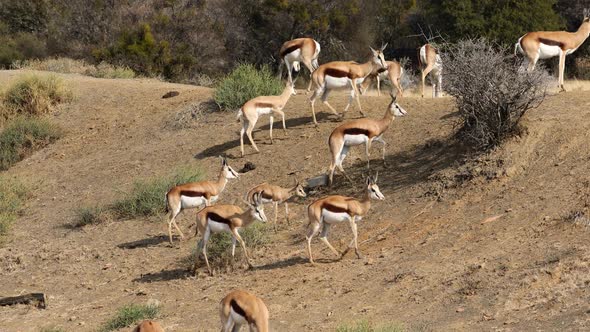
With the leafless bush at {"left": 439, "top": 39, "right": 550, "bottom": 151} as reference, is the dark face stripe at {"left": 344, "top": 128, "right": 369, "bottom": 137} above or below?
below

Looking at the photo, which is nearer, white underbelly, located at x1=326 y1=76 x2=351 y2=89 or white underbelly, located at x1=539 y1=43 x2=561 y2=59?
white underbelly, located at x1=539 y1=43 x2=561 y2=59

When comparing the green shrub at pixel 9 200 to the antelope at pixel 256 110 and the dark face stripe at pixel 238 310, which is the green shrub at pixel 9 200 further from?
the dark face stripe at pixel 238 310

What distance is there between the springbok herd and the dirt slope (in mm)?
461

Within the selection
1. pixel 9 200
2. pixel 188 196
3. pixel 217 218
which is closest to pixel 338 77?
pixel 188 196

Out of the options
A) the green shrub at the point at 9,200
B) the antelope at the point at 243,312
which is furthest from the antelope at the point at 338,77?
the antelope at the point at 243,312

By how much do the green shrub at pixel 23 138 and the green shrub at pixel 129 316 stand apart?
33.3 feet

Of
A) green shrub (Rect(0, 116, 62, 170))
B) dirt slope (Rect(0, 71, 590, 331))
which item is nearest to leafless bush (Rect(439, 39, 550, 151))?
dirt slope (Rect(0, 71, 590, 331))

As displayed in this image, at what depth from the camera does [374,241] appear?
49.9 ft

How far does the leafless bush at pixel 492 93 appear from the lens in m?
16.0

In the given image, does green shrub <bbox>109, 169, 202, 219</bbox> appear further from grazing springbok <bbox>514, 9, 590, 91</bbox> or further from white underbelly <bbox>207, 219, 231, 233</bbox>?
grazing springbok <bbox>514, 9, 590, 91</bbox>

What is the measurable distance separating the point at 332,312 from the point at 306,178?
17.7 ft

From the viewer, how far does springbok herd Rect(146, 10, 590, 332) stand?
11367mm

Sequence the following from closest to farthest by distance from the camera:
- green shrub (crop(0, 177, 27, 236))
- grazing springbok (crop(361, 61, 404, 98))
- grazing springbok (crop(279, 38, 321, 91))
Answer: green shrub (crop(0, 177, 27, 236)) → grazing springbok (crop(361, 61, 404, 98)) → grazing springbok (crop(279, 38, 321, 91))

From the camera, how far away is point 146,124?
75.7 feet
